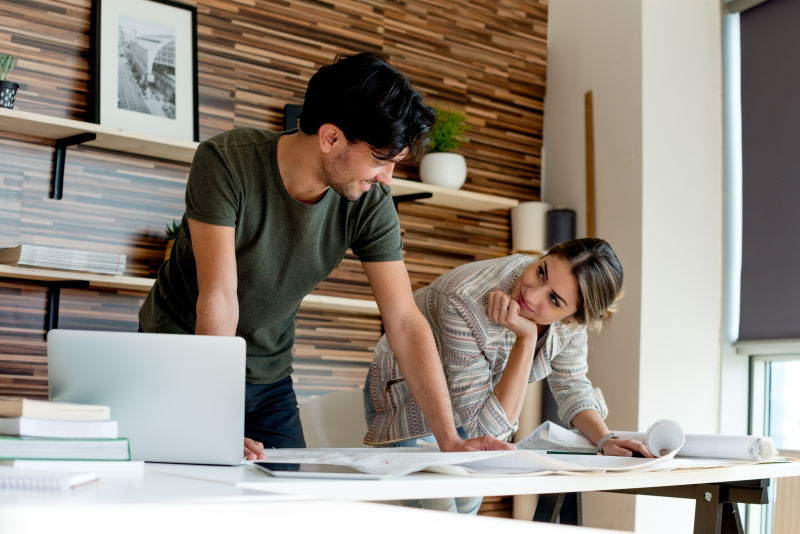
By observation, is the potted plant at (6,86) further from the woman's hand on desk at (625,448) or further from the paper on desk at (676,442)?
the woman's hand on desk at (625,448)

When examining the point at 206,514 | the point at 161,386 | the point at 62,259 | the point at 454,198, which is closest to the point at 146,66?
the point at 62,259

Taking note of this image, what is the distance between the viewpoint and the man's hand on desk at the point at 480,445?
1.65 metres

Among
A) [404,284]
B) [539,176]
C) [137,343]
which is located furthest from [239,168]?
[539,176]

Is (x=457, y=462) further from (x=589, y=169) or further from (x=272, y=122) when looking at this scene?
(x=589, y=169)

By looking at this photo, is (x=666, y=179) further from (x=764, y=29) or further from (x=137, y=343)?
(x=137, y=343)

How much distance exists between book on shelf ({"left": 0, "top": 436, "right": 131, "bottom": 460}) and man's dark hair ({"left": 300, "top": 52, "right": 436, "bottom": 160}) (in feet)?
2.63

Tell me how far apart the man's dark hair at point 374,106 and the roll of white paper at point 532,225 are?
7.19 ft

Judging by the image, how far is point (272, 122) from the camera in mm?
3518

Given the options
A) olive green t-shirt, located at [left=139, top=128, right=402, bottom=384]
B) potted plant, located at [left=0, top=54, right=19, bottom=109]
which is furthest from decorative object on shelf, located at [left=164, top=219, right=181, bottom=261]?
olive green t-shirt, located at [left=139, top=128, right=402, bottom=384]

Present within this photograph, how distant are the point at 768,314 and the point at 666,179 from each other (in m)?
0.66

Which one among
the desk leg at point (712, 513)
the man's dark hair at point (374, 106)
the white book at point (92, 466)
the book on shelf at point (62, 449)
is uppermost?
the man's dark hair at point (374, 106)

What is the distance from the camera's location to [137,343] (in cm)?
126

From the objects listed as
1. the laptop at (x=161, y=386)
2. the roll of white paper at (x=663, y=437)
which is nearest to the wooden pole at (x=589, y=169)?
the roll of white paper at (x=663, y=437)

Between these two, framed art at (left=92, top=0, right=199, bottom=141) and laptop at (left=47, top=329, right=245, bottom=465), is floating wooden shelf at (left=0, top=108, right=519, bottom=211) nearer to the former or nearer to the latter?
framed art at (left=92, top=0, right=199, bottom=141)
